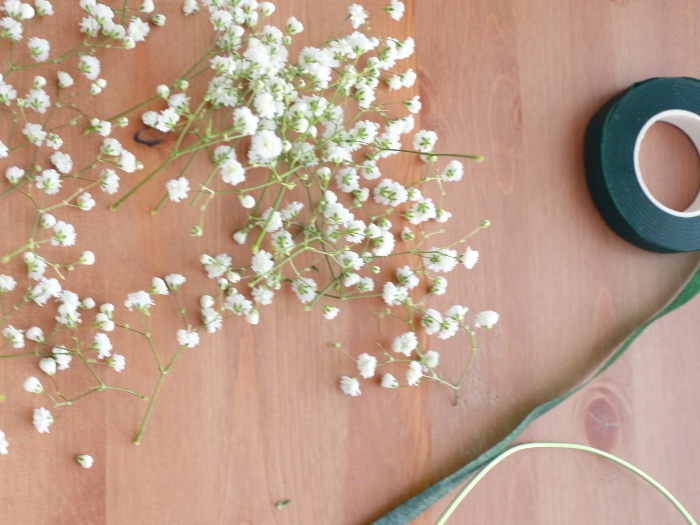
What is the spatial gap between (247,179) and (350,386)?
0.90 ft

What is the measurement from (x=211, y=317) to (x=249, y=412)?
4.8 inches

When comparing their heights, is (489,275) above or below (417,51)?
below

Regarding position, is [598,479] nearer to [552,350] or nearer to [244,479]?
[552,350]

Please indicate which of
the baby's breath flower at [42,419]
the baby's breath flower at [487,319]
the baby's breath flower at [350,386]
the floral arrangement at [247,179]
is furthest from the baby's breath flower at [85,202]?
the baby's breath flower at [487,319]

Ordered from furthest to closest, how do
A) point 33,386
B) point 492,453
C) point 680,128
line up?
point 680,128, point 492,453, point 33,386

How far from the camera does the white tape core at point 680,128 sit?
2.57 ft

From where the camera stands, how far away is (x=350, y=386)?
29.1 inches

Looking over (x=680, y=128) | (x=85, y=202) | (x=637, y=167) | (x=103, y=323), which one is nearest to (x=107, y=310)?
(x=103, y=323)

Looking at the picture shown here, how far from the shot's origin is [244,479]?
0.72m

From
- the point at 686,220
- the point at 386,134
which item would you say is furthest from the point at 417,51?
the point at 686,220

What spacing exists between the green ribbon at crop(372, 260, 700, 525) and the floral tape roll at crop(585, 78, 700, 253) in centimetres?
7

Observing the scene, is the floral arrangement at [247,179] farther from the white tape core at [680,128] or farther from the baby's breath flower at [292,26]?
the white tape core at [680,128]

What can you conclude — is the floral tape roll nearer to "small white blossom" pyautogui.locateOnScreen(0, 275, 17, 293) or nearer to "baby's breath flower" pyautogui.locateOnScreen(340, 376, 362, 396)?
"baby's breath flower" pyautogui.locateOnScreen(340, 376, 362, 396)

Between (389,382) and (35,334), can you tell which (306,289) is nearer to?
(389,382)
